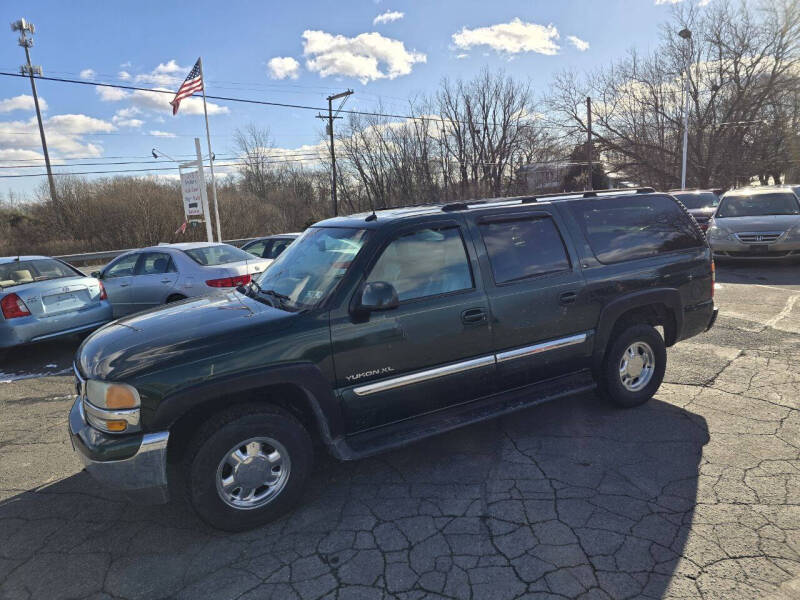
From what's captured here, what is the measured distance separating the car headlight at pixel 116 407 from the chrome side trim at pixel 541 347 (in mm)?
2323

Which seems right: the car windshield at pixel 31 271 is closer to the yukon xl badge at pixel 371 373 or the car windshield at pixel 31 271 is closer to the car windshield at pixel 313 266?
the car windshield at pixel 313 266

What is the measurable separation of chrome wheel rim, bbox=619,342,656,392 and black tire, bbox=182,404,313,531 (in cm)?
278

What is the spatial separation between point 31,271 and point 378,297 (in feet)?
21.6

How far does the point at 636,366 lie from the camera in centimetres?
432

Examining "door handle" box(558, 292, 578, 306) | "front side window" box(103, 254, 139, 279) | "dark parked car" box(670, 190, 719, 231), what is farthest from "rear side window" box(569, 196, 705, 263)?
"dark parked car" box(670, 190, 719, 231)

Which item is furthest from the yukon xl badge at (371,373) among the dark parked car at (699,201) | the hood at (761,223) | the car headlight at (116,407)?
the dark parked car at (699,201)

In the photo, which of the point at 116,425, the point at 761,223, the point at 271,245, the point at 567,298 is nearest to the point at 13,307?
the point at 116,425

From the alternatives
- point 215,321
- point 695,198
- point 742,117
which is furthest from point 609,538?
point 742,117

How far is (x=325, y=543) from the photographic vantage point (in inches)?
110

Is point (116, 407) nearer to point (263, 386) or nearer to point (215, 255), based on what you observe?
point (263, 386)

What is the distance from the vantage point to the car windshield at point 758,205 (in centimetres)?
1148

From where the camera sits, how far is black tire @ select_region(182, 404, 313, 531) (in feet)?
8.91

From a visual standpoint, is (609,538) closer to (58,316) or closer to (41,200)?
(58,316)

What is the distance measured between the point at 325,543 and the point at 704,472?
2.50 m
